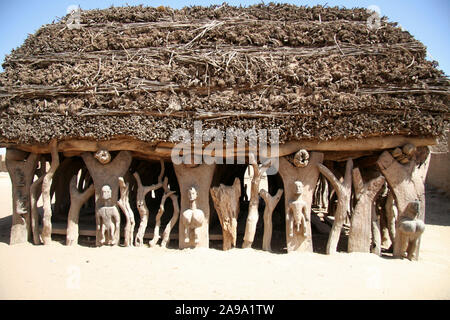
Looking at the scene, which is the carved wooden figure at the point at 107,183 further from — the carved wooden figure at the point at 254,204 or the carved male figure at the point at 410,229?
the carved male figure at the point at 410,229

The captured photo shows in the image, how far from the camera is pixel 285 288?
368 cm

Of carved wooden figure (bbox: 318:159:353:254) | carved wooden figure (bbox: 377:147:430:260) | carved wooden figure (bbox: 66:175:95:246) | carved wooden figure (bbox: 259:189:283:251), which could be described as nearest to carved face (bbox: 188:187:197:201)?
carved wooden figure (bbox: 259:189:283:251)

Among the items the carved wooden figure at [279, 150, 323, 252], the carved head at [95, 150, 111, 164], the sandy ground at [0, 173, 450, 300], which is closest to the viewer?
the sandy ground at [0, 173, 450, 300]

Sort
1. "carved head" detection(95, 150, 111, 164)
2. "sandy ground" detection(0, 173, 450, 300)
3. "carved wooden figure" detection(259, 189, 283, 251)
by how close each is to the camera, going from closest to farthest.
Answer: "sandy ground" detection(0, 173, 450, 300) → "carved wooden figure" detection(259, 189, 283, 251) → "carved head" detection(95, 150, 111, 164)

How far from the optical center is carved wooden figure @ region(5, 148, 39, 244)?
17.8 ft

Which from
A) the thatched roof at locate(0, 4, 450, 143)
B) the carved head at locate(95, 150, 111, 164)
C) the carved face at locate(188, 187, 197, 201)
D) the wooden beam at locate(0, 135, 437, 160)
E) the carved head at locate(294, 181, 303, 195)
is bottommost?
the carved face at locate(188, 187, 197, 201)

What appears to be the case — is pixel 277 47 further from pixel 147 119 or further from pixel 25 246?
pixel 25 246

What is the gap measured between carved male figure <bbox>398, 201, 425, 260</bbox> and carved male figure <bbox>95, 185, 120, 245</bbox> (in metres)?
4.36

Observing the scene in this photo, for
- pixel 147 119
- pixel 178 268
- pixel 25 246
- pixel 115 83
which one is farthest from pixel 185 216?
pixel 25 246

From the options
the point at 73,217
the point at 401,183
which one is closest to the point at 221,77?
the point at 401,183

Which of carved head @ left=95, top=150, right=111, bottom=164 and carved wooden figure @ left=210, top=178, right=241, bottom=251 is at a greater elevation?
carved head @ left=95, top=150, right=111, bottom=164

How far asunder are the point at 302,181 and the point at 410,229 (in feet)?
5.34

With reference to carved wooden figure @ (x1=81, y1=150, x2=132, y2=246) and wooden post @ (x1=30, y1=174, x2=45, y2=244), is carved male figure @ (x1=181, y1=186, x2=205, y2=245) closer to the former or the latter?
carved wooden figure @ (x1=81, y1=150, x2=132, y2=246)

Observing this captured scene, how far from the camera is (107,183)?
5238mm
